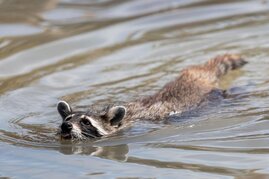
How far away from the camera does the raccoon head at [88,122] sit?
926 cm

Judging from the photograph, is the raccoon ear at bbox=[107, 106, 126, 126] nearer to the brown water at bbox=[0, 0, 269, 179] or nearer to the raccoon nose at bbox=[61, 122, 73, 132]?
the brown water at bbox=[0, 0, 269, 179]

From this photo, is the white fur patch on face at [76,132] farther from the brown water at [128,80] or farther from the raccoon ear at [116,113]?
the raccoon ear at [116,113]

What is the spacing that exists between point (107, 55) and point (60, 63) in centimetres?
77

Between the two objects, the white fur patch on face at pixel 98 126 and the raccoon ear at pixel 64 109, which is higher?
the raccoon ear at pixel 64 109

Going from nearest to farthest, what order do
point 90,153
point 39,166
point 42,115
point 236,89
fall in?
point 39,166, point 90,153, point 42,115, point 236,89

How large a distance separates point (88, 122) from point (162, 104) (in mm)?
1315

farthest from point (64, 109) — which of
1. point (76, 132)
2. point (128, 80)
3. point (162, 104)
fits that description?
point (128, 80)

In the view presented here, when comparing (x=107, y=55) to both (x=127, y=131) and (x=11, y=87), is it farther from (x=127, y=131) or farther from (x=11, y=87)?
(x=127, y=131)

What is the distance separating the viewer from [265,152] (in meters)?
8.25

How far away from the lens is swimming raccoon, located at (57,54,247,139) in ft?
31.2

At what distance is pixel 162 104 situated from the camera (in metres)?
10.5

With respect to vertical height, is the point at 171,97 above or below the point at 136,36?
below

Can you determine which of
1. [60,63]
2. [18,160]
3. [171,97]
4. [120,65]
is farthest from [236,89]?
[18,160]

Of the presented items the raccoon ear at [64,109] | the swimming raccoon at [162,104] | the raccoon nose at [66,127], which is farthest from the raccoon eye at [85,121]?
the raccoon nose at [66,127]
